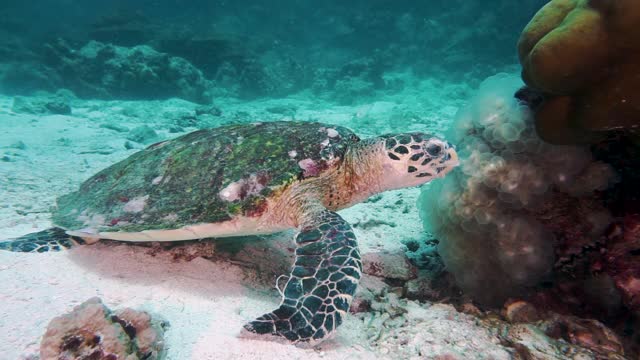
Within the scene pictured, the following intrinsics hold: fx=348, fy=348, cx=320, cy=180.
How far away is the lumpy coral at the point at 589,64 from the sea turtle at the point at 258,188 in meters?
1.00

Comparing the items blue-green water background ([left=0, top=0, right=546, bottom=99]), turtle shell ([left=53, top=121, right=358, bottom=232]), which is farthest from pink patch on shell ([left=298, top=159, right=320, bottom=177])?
blue-green water background ([left=0, top=0, right=546, bottom=99])

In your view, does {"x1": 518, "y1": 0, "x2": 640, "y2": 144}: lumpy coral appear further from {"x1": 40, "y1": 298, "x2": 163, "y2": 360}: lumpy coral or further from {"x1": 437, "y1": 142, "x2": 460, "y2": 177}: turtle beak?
{"x1": 40, "y1": 298, "x2": 163, "y2": 360}: lumpy coral

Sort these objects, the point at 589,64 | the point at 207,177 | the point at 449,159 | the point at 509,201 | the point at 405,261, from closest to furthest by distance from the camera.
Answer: the point at 589,64 < the point at 509,201 < the point at 449,159 < the point at 207,177 < the point at 405,261

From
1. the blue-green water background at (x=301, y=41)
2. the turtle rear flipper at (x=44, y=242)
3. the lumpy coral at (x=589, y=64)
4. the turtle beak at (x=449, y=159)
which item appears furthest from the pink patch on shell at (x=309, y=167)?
the blue-green water background at (x=301, y=41)

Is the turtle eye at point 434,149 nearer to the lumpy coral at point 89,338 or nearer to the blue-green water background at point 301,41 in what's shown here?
the lumpy coral at point 89,338

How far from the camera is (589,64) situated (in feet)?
6.92

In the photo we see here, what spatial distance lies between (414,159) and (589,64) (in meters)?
1.54

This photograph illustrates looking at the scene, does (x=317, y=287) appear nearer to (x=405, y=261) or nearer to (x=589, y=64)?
(x=405, y=261)

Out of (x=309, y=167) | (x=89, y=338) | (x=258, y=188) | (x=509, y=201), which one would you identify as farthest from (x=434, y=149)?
(x=89, y=338)

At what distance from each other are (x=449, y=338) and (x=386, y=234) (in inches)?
78.6

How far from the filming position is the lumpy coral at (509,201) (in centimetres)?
262

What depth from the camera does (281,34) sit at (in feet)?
110

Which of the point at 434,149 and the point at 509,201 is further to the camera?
the point at 434,149

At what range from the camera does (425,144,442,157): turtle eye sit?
3.23m
